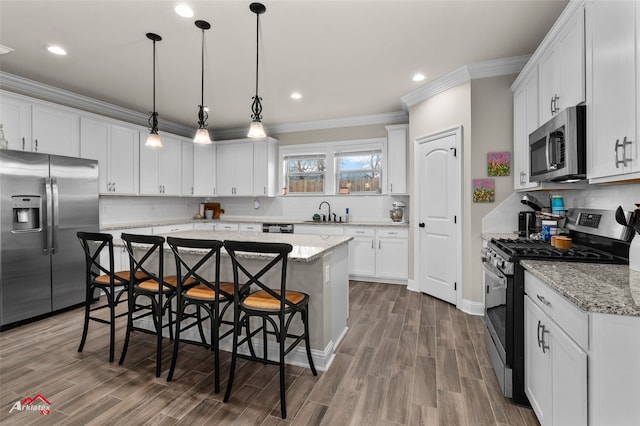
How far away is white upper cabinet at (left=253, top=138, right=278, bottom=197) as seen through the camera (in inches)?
234

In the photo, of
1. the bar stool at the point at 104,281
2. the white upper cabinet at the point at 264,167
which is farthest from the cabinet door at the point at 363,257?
the bar stool at the point at 104,281

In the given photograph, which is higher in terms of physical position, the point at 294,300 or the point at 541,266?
the point at 541,266

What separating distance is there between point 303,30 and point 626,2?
2.15 metres

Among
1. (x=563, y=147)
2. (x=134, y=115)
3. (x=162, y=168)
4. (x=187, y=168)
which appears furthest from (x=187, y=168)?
(x=563, y=147)

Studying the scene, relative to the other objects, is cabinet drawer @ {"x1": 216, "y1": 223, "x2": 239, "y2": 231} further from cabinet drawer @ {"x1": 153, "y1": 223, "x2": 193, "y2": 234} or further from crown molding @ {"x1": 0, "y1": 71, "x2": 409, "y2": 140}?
crown molding @ {"x1": 0, "y1": 71, "x2": 409, "y2": 140}

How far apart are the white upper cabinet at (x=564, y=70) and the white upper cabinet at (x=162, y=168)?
529 cm

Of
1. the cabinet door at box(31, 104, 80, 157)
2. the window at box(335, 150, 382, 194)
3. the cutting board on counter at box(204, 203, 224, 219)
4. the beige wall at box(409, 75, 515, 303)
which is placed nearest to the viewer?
the beige wall at box(409, 75, 515, 303)

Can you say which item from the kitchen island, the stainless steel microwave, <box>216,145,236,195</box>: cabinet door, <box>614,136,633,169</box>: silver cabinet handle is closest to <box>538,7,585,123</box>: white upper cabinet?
the stainless steel microwave

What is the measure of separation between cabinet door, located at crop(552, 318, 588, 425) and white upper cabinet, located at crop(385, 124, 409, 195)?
3662mm

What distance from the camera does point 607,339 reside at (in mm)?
1166

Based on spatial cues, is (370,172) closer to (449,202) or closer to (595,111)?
(449,202)

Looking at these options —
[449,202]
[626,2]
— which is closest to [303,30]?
[626,2]

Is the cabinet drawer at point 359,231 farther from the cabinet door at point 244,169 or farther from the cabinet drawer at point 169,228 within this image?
the cabinet drawer at point 169,228

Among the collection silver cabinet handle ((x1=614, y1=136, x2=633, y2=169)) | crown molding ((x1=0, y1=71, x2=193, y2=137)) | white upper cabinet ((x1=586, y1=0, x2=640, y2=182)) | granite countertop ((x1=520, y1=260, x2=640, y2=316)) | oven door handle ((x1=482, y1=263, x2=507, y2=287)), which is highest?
crown molding ((x1=0, y1=71, x2=193, y2=137))
